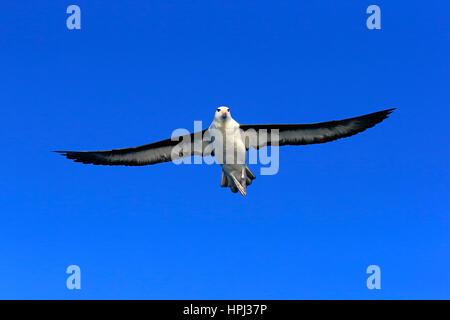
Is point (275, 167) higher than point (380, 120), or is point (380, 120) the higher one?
point (380, 120)

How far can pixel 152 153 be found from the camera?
65.7 ft

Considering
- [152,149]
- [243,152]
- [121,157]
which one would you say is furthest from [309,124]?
[121,157]

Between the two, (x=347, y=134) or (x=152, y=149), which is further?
(x=152, y=149)

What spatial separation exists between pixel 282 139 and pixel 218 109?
10.6ft

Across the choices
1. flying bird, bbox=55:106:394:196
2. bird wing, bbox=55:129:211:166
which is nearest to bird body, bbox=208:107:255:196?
flying bird, bbox=55:106:394:196

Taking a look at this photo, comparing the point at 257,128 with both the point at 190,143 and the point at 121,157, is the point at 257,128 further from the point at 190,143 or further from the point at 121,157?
the point at 121,157

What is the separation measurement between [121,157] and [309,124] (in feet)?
26.6

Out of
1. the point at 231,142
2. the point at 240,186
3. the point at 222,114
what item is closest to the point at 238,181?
the point at 240,186

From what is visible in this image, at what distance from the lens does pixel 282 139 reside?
63.4ft

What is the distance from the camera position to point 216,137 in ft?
58.6

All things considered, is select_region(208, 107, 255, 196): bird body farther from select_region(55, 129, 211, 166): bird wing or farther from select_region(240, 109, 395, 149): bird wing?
select_region(55, 129, 211, 166): bird wing

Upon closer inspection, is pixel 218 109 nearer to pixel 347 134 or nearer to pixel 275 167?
pixel 275 167

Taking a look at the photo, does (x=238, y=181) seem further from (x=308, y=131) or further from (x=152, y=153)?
(x=152, y=153)

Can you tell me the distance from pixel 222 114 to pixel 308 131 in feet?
12.2
